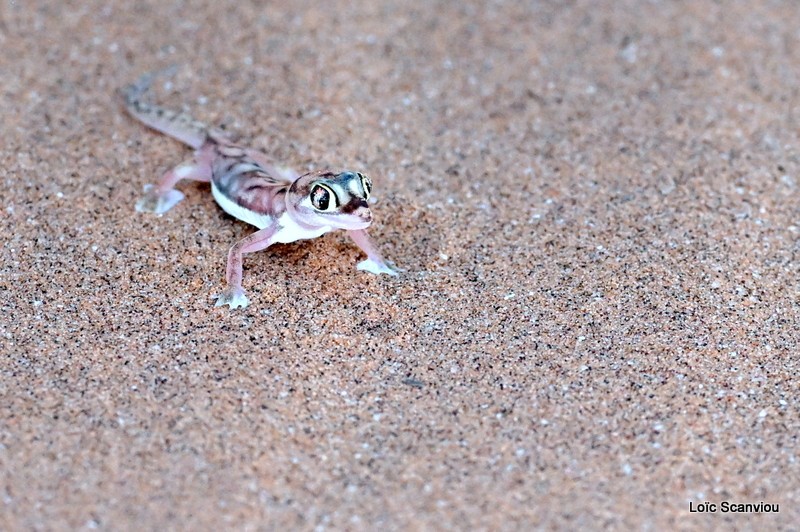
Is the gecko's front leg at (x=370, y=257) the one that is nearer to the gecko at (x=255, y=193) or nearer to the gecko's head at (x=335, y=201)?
the gecko at (x=255, y=193)

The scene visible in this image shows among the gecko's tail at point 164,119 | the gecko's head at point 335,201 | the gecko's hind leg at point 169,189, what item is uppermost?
the gecko's head at point 335,201

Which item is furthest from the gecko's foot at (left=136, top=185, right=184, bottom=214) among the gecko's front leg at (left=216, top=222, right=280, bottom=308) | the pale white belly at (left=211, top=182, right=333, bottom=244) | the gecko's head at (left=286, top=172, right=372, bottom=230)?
the gecko's head at (left=286, top=172, right=372, bottom=230)

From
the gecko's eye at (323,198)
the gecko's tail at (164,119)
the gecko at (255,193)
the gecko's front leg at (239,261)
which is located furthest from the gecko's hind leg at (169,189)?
the gecko's eye at (323,198)

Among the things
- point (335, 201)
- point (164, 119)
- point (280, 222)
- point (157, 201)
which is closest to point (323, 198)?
point (335, 201)

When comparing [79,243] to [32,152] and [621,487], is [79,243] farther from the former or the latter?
[621,487]

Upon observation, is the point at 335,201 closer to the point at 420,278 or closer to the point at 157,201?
the point at 420,278

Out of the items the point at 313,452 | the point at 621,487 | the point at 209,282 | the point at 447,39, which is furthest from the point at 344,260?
the point at 447,39

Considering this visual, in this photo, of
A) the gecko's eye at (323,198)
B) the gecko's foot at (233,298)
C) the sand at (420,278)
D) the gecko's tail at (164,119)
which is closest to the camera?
the sand at (420,278)

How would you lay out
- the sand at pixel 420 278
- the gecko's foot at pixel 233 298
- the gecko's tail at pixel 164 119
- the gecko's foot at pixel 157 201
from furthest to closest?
the gecko's tail at pixel 164 119, the gecko's foot at pixel 157 201, the gecko's foot at pixel 233 298, the sand at pixel 420 278
